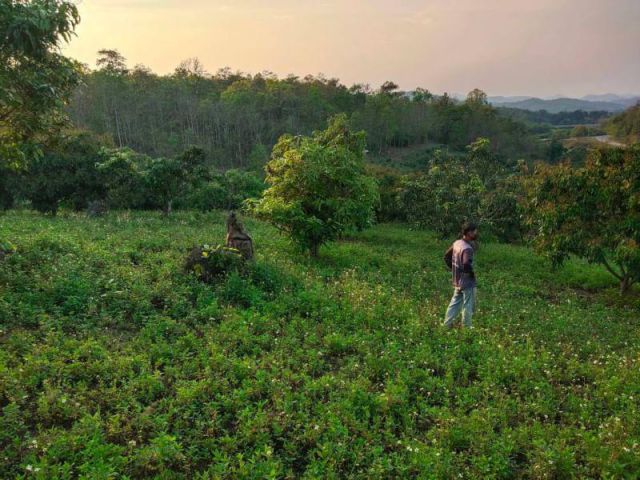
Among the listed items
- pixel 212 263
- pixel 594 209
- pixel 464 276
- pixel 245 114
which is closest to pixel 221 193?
pixel 212 263

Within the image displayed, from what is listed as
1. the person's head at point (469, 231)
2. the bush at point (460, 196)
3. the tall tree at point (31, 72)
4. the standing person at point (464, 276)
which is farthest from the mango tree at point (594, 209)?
the tall tree at point (31, 72)

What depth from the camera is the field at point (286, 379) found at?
5.09 metres

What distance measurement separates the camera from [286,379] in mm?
6652

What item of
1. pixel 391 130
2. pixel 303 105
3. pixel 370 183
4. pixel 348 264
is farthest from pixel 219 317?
pixel 391 130

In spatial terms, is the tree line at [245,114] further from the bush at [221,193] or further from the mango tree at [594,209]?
the mango tree at [594,209]

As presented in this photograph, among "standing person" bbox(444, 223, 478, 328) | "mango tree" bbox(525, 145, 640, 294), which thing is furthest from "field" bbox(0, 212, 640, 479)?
"mango tree" bbox(525, 145, 640, 294)

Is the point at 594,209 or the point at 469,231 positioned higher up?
the point at 469,231

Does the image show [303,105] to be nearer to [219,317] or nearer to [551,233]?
[551,233]

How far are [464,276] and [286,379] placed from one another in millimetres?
4278

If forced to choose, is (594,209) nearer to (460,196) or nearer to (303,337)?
(460,196)

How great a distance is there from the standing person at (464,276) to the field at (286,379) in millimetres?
472

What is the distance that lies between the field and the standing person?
47 centimetres

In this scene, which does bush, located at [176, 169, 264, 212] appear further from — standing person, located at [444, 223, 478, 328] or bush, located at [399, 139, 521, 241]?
standing person, located at [444, 223, 478, 328]

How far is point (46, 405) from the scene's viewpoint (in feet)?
17.7
